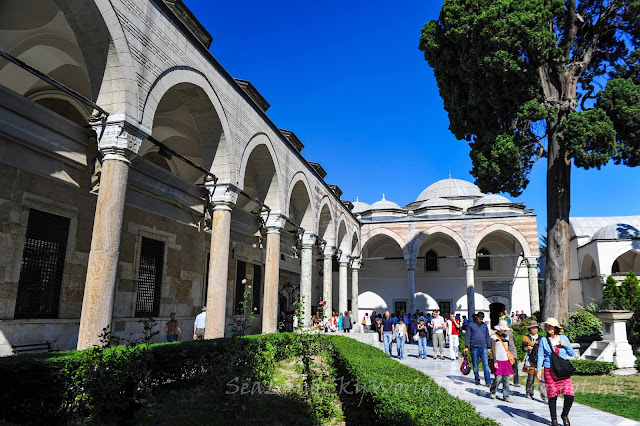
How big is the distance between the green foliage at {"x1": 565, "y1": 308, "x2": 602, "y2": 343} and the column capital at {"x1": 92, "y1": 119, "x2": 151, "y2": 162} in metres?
10.4

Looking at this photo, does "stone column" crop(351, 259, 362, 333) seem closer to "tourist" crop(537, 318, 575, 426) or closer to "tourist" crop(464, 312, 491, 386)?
"tourist" crop(464, 312, 491, 386)

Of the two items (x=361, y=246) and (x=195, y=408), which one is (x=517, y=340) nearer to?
(x=195, y=408)

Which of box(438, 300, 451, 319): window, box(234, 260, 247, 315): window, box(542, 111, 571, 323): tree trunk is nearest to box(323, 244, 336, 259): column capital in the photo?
box(234, 260, 247, 315): window

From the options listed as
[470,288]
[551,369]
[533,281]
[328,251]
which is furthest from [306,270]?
[533,281]

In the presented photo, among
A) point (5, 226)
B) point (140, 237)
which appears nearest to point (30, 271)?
point (5, 226)

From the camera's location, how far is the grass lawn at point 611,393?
548 centimetres

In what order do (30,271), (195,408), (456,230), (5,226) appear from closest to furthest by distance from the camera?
(195,408) < (5,226) < (30,271) < (456,230)

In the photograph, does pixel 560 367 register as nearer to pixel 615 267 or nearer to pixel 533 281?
pixel 533 281

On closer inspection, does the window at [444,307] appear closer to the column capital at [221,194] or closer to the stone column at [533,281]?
the stone column at [533,281]

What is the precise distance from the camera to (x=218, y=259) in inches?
306

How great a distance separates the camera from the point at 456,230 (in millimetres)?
21141

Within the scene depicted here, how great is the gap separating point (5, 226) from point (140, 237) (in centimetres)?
293

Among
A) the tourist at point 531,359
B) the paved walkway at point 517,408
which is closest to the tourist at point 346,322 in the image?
the paved walkway at point 517,408

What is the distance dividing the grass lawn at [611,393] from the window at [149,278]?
7991mm
